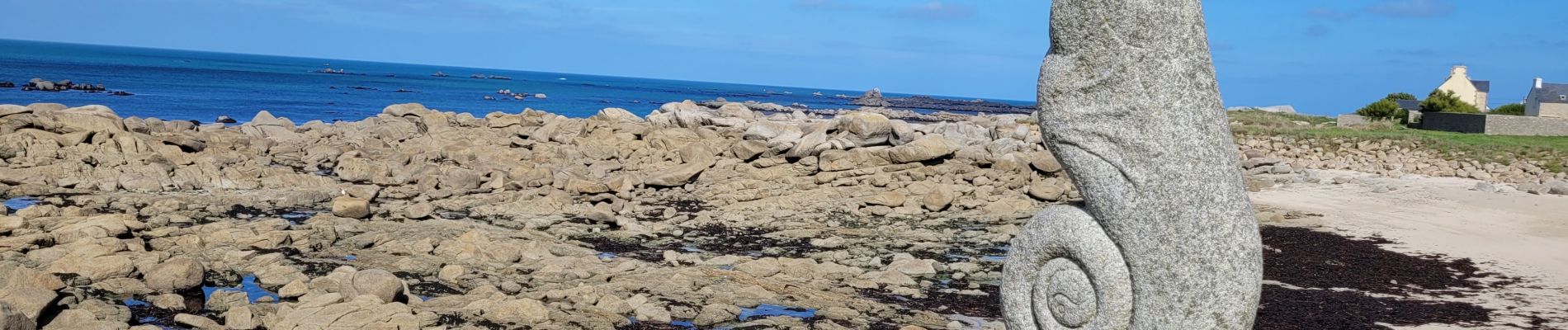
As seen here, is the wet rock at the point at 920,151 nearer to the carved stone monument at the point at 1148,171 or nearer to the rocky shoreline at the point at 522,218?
the rocky shoreline at the point at 522,218

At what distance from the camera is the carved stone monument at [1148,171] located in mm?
4945

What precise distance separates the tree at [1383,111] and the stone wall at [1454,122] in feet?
15.4

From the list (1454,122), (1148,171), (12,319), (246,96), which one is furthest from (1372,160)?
(246,96)

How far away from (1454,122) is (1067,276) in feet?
103

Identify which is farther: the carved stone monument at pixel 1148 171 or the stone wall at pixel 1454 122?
the stone wall at pixel 1454 122

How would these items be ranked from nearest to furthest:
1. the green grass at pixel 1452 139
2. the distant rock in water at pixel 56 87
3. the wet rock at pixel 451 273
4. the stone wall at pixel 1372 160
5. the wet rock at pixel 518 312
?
the wet rock at pixel 518 312
the wet rock at pixel 451 273
the stone wall at pixel 1372 160
the green grass at pixel 1452 139
the distant rock in water at pixel 56 87

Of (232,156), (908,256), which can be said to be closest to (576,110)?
(232,156)

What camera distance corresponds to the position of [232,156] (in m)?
20.0

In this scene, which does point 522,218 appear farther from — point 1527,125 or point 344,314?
point 1527,125

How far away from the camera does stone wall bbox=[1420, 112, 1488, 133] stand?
30359 mm

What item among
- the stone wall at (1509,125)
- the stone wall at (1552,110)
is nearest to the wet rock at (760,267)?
the stone wall at (1509,125)

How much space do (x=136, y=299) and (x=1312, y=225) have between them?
14498 mm

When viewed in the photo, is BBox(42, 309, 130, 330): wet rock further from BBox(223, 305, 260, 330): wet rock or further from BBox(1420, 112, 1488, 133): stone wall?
BBox(1420, 112, 1488, 133): stone wall

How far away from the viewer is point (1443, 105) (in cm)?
3588
